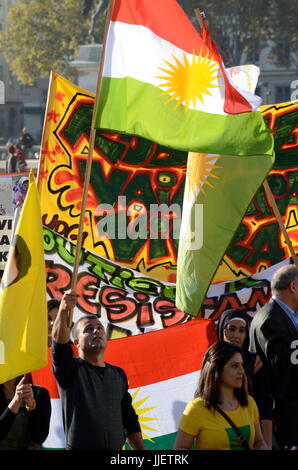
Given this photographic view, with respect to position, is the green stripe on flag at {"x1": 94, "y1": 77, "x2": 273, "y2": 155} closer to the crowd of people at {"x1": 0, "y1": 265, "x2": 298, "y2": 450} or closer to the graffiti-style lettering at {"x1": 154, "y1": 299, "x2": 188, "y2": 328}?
the crowd of people at {"x1": 0, "y1": 265, "x2": 298, "y2": 450}

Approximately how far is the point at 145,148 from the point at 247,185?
2.13 metres

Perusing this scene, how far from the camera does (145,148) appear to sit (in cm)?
758

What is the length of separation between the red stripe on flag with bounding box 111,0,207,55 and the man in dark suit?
1238 millimetres

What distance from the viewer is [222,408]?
4.61m

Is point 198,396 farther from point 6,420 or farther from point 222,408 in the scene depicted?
point 6,420

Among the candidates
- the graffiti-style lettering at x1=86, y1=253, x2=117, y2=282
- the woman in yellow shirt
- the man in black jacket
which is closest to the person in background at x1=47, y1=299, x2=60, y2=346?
the graffiti-style lettering at x1=86, y1=253, x2=117, y2=282

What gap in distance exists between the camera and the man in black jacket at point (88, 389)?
4.77 metres

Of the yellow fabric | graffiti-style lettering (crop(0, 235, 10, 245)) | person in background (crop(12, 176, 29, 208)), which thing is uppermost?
the yellow fabric

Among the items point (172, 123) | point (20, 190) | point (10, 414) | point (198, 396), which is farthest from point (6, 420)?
point (20, 190)

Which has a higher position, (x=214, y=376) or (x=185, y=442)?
(x=214, y=376)

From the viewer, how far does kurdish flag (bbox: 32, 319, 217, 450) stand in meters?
5.64

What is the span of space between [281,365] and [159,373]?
0.84 meters

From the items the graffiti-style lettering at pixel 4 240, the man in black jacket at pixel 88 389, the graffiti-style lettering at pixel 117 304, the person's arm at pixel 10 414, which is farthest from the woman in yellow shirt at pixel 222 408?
the graffiti-style lettering at pixel 4 240
